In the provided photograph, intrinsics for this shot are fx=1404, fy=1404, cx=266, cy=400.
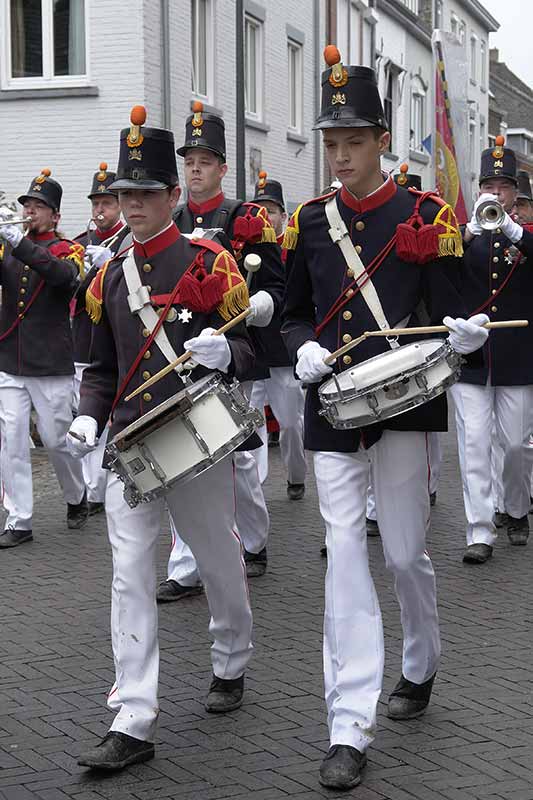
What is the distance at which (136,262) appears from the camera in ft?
17.5

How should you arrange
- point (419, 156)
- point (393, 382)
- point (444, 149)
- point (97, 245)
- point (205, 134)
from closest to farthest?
point (393, 382) → point (205, 134) → point (97, 245) → point (444, 149) → point (419, 156)

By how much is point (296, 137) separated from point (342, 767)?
68.3ft

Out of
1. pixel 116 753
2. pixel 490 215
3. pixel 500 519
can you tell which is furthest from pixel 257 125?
pixel 116 753

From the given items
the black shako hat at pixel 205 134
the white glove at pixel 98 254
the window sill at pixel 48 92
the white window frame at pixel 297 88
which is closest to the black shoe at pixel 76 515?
the white glove at pixel 98 254

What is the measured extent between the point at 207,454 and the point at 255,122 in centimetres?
1813

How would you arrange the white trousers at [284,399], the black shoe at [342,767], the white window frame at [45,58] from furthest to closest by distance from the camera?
the white window frame at [45,58] < the white trousers at [284,399] < the black shoe at [342,767]

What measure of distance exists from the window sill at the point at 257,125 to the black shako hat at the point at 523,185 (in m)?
10.6

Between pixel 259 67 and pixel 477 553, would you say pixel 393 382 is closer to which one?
pixel 477 553

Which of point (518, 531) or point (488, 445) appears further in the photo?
point (518, 531)

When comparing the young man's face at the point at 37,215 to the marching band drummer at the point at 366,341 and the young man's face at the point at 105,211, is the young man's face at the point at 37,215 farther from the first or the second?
the marching band drummer at the point at 366,341

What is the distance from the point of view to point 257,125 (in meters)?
22.5

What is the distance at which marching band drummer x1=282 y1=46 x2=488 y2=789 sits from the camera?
4.92 meters

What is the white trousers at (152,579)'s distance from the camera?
197 inches

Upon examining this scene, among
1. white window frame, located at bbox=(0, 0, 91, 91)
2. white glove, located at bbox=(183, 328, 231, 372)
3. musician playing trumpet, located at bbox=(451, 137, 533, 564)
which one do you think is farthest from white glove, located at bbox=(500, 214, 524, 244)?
white window frame, located at bbox=(0, 0, 91, 91)
